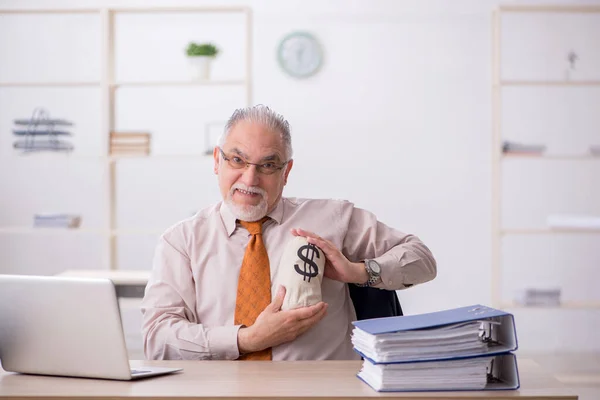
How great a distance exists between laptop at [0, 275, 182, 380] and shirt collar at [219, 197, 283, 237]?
692 millimetres

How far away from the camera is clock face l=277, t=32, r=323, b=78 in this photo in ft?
18.9

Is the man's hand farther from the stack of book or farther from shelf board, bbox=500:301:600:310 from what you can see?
shelf board, bbox=500:301:600:310

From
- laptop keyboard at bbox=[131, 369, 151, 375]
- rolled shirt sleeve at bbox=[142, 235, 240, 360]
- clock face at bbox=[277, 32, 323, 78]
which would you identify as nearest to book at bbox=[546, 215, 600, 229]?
clock face at bbox=[277, 32, 323, 78]

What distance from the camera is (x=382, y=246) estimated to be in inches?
99.3

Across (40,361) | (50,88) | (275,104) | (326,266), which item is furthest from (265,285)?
(50,88)

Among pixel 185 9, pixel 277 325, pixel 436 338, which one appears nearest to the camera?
pixel 436 338

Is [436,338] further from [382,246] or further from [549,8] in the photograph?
[549,8]

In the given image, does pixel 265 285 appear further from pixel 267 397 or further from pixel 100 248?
pixel 100 248

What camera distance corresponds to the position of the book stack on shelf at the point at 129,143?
502 centimetres

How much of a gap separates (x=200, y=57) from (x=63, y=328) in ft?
11.6

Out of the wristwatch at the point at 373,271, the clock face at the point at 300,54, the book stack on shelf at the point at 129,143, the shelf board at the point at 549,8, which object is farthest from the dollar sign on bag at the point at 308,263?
the clock face at the point at 300,54

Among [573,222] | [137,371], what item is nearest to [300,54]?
[573,222]

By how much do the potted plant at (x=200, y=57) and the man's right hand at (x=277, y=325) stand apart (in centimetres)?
321

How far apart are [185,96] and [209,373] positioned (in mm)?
4098
